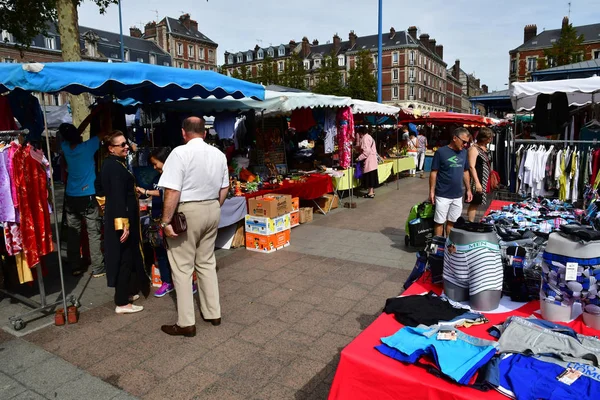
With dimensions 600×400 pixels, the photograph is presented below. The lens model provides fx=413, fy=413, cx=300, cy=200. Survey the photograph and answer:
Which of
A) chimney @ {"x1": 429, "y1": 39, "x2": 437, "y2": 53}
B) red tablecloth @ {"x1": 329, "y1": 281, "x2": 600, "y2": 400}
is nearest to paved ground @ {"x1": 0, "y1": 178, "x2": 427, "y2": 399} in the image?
red tablecloth @ {"x1": 329, "y1": 281, "x2": 600, "y2": 400}

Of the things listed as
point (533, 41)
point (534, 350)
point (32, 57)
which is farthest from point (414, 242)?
point (533, 41)

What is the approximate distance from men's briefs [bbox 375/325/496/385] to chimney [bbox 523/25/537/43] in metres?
69.8

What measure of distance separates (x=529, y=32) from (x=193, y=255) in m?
70.1

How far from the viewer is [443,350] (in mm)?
1745

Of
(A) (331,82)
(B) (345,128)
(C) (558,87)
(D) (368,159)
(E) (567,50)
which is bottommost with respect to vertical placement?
(D) (368,159)

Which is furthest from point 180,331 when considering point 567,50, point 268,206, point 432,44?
point 432,44

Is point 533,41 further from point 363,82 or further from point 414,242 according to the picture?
point 414,242

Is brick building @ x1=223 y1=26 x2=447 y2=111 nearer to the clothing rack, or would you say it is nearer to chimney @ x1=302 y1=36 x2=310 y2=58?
chimney @ x1=302 y1=36 x2=310 y2=58

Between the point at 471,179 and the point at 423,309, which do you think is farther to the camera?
the point at 471,179

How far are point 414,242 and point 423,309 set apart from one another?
4.08 metres

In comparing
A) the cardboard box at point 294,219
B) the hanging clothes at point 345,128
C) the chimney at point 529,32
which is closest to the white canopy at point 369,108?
the hanging clothes at point 345,128

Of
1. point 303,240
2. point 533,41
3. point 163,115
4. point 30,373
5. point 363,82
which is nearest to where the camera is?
point 30,373

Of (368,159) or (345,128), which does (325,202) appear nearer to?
(345,128)

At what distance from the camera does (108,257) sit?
4062 mm
